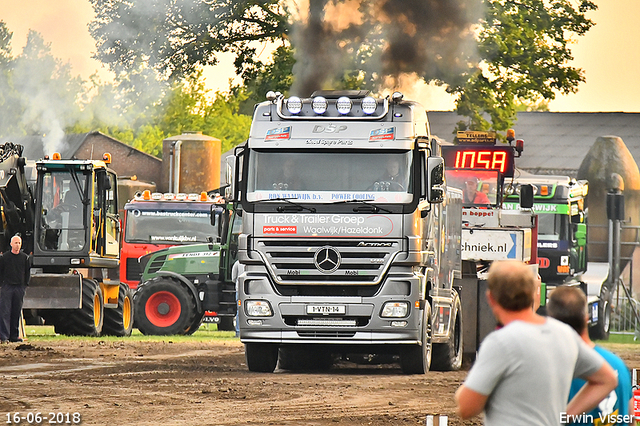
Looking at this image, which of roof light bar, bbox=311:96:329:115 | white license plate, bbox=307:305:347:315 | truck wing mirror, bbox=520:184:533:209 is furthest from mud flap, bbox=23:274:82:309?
roof light bar, bbox=311:96:329:115

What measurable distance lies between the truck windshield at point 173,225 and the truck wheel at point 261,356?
38.3 ft

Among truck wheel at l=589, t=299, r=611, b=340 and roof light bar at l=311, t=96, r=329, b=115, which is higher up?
roof light bar at l=311, t=96, r=329, b=115

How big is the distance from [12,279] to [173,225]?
726cm

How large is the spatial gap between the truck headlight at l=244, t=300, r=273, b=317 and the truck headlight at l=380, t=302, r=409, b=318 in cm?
142

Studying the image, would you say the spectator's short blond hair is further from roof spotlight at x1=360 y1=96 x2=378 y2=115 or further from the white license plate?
roof spotlight at x1=360 y1=96 x2=378 y2=115

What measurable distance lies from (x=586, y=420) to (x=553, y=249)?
21.7m

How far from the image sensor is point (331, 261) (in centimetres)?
1515

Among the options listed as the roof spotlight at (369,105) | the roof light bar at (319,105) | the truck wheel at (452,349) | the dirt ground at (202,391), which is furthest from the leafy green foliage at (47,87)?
the roof spotlight at (369,105)

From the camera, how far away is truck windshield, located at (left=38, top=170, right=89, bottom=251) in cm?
2348

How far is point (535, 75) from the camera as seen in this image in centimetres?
3466

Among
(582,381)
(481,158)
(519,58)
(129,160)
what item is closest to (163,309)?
(481,158)

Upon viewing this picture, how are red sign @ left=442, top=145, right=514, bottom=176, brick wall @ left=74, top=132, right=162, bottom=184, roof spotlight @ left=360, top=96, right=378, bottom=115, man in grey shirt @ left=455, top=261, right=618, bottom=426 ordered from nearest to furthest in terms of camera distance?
man in grey shirt @ left=455, top=261, right=618, bottom=426
roof spotlight @ left=360, top=96, right=378, bottom=115
red sign @ left=442, top=145, right=514, bottom=176
brick wall @ left=74, top=132, right=162, bottom=184

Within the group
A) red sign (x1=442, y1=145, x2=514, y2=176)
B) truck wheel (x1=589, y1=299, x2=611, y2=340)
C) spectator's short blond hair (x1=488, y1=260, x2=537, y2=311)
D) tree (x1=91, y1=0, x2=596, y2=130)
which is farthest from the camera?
truck wheel (x1=589, y1=299, x2=611, y2=340)

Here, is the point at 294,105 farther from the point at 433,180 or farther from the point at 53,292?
the point at 53,292
